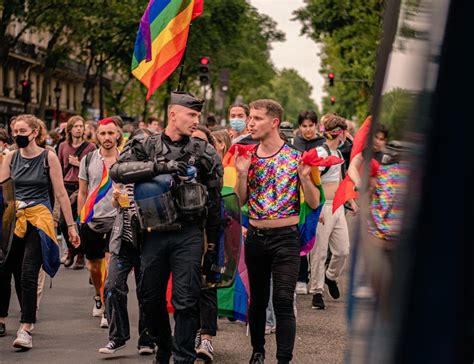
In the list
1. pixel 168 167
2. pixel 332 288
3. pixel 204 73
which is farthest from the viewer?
pixel 204 73

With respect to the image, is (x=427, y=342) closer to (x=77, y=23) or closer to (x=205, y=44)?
(x=77, y=23)

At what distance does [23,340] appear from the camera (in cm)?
781

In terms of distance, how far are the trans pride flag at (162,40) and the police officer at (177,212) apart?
2085 millimetres

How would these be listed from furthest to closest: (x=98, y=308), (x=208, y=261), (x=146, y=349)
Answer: (x=98, y=308) < (x=146, y=349) < (x=208, y=261)

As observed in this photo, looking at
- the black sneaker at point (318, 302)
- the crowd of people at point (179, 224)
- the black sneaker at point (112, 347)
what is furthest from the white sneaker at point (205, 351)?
the black sneaker at point (318, 302)

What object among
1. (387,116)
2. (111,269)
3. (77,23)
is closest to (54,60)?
(77,23)

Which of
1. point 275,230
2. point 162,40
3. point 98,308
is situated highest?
point 162,40

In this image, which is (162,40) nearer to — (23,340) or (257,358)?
(23,340)

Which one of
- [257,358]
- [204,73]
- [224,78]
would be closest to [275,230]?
[257,358]

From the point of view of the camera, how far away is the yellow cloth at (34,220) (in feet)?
26.9

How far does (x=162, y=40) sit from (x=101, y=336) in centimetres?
250

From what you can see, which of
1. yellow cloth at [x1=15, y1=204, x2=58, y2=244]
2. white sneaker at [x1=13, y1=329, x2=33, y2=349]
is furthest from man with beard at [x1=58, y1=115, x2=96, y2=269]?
white sneaker at [x1=13, y1=329, x2=33, y2=349]

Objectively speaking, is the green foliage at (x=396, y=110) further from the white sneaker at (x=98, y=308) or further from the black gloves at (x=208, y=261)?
the white sneaker at (x=98, y=308)

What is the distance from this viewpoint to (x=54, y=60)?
4228 cm
